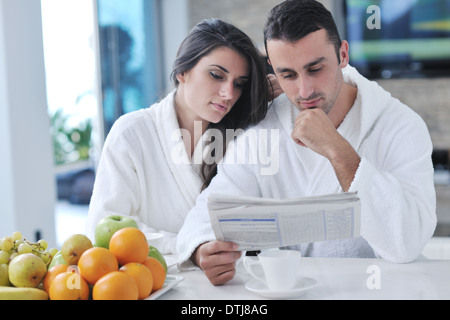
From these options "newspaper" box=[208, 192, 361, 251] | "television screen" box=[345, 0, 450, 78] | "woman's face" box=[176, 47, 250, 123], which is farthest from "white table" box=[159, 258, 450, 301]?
"television screen" box=[345, 0, 450, 78]

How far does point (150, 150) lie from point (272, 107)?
1.37ft

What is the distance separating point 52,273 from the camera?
1037mm

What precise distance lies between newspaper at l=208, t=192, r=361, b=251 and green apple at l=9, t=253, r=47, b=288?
1.12 ft

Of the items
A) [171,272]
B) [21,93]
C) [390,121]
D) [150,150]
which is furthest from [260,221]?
[21,93]

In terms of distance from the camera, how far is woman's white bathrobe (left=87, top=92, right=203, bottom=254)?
68.3 inches

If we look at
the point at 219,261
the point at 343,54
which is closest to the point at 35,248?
the point at 219,261

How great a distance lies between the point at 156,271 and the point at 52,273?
194mm

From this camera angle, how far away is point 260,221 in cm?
109

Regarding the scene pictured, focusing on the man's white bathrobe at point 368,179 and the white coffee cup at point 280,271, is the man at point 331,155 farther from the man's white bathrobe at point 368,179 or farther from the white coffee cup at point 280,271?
the white coffee cup at point 280,271

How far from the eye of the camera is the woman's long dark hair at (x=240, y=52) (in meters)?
1.69

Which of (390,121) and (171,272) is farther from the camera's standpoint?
(390,121)

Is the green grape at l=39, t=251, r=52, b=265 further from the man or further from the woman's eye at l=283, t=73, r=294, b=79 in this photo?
the woman's eye at l=283, t=73, r=294, b=79

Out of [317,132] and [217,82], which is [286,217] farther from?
[217,82]
